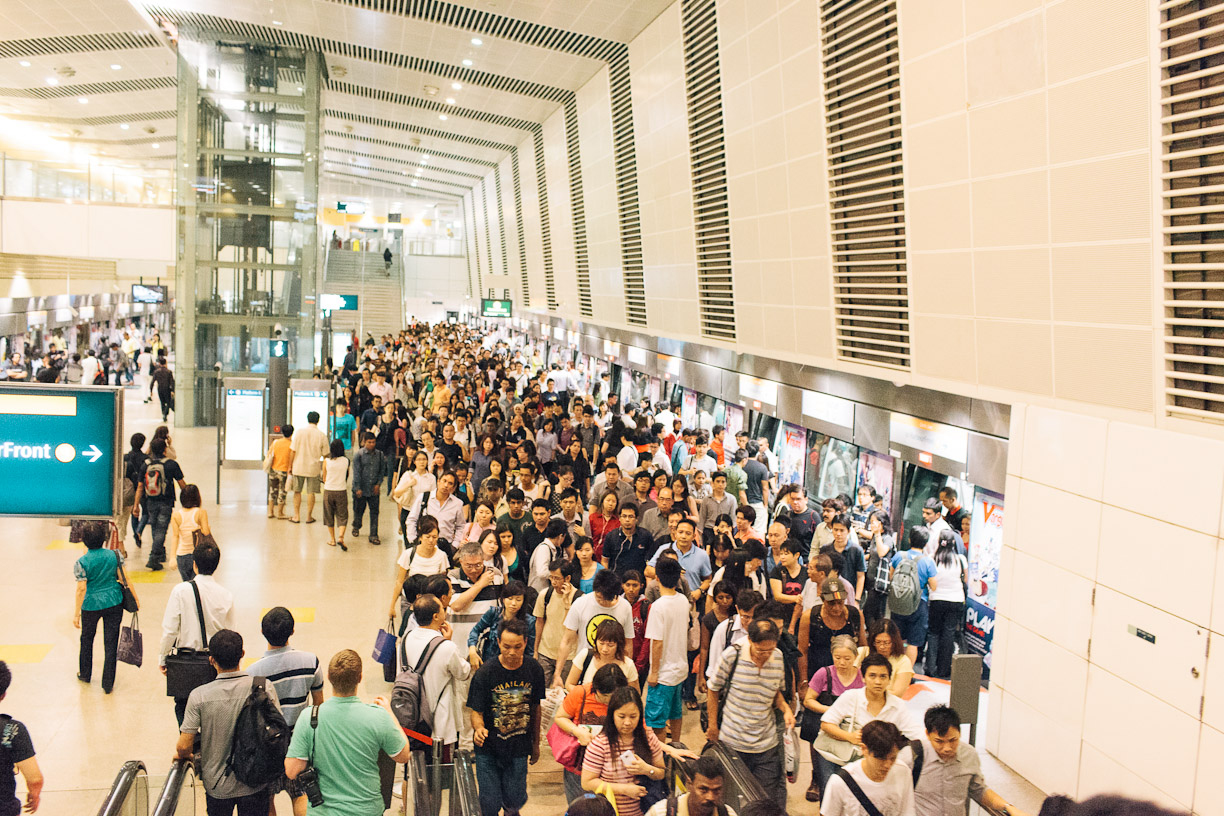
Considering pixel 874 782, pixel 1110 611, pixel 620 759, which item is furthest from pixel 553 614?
pixel 1110 611

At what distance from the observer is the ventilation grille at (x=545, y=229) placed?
87.5 ft

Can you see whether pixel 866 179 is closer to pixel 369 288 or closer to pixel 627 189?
pixel 627 189

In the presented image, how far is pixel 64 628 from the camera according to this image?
9.10m

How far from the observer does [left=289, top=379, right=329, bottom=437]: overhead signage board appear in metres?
15.0

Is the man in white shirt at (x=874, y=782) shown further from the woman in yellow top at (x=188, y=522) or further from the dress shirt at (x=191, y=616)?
the woman in yellow top at (x=188, y=522)

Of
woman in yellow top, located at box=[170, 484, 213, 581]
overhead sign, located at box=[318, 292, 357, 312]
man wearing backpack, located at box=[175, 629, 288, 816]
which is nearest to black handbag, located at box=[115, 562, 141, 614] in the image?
woman in yellow top, located at box=[170, 484, 213, 581]

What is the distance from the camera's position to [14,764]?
4.50 meters

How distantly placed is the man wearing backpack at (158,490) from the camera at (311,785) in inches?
279

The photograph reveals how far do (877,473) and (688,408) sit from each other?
7.84 metres

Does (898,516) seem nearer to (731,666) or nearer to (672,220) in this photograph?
(731,666)

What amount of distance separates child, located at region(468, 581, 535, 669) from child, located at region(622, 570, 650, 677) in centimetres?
72

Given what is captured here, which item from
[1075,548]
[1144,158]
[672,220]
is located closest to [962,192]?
[1144,158]

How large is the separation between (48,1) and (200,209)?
16.5 feet

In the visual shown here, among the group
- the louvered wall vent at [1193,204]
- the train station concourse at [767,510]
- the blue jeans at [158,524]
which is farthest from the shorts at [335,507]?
the louvered wall vent at [1193,204]
